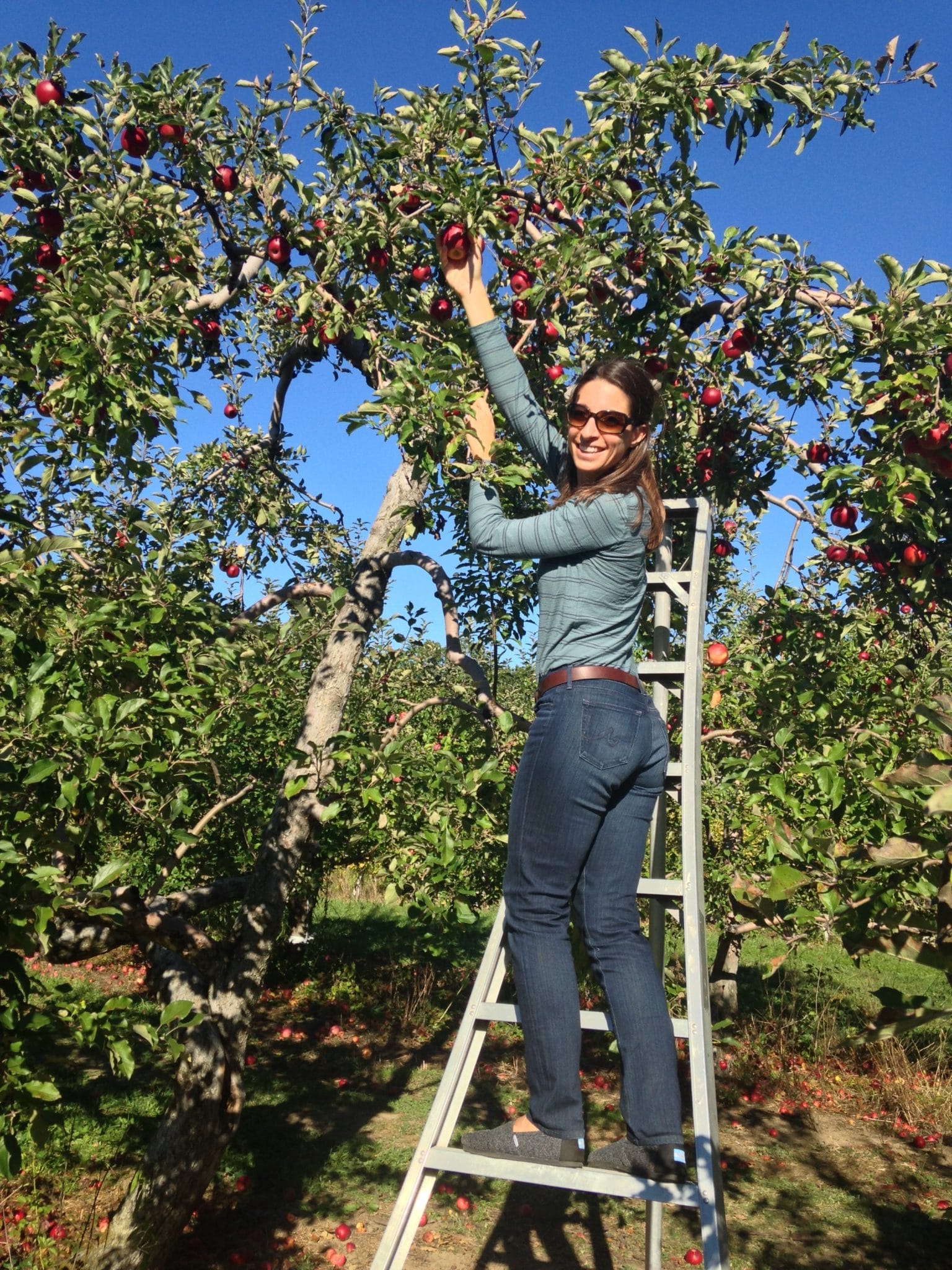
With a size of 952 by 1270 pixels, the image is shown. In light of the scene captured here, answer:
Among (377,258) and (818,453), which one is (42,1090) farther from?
(818,453)

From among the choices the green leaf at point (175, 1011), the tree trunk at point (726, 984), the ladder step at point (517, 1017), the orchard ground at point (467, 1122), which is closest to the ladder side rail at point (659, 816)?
the ladder step at point (517, 1017)

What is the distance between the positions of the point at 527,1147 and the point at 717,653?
8.43 feet

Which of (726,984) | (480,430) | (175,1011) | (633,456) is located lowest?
(726,984)

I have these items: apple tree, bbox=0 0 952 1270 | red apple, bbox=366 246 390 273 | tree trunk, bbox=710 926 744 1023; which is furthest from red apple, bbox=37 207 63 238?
tree trunk, bbox=710 926 744 1023

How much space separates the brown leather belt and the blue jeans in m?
0.01

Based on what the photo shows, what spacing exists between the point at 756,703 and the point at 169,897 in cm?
233

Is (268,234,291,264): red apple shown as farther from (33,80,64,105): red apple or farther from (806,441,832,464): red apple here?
(806,441,832,464): red apple

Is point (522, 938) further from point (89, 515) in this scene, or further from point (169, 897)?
point (89, 515)

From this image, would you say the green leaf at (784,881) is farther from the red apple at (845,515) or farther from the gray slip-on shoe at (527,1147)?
the red apple at (845,515)

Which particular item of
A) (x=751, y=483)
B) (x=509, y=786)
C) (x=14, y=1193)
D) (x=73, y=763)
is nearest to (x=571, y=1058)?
(x=73, y=763)

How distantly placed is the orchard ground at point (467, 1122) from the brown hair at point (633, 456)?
1.47 meters

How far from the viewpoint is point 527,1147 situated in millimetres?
1795

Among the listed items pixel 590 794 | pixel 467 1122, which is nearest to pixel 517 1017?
pixel 590 794

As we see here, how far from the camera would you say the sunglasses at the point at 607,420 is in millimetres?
2035
